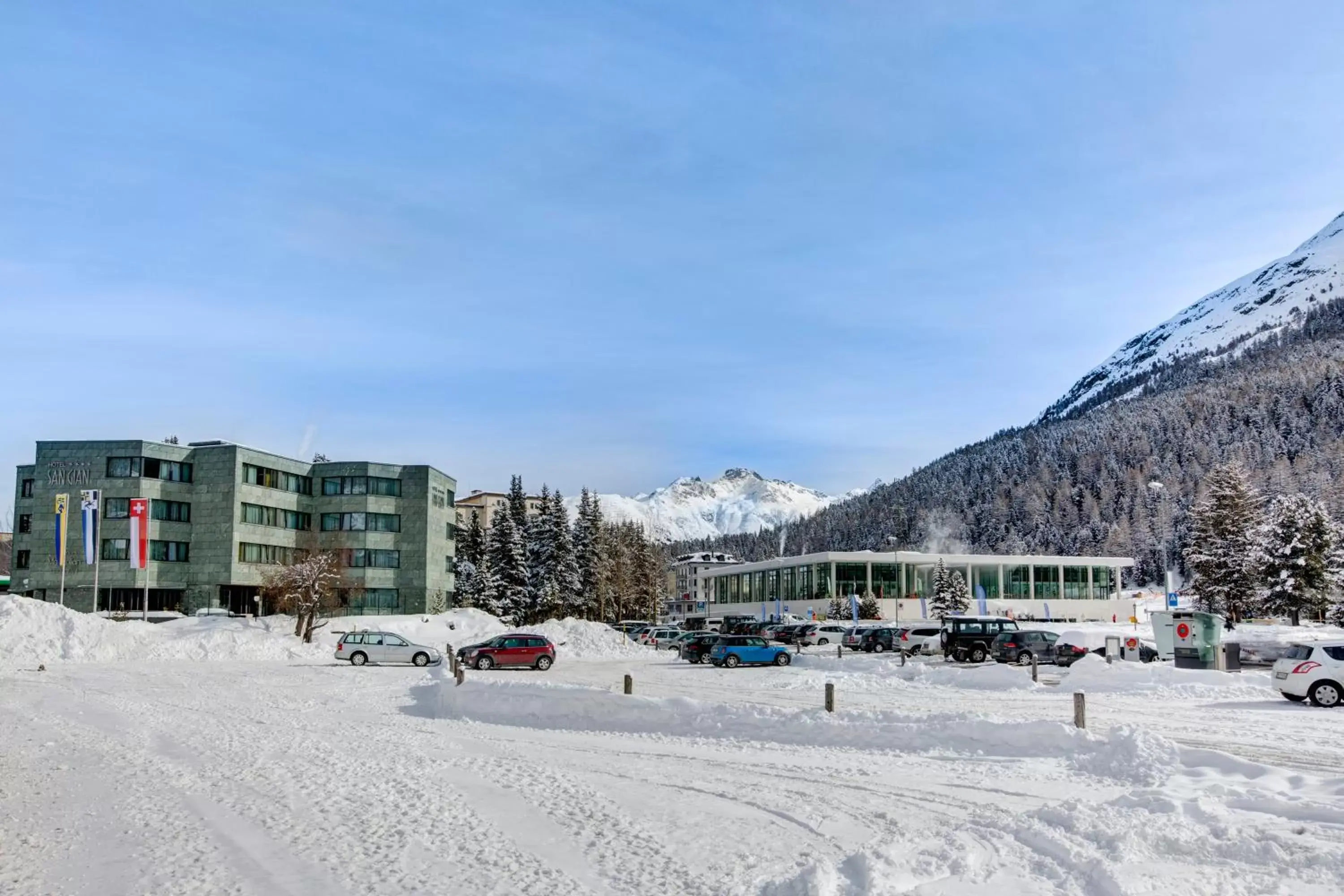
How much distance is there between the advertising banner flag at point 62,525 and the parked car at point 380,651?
2887 centimetres

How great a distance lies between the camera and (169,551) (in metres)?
70.1

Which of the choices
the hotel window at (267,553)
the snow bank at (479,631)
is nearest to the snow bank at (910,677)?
the snow bank at (479,631)

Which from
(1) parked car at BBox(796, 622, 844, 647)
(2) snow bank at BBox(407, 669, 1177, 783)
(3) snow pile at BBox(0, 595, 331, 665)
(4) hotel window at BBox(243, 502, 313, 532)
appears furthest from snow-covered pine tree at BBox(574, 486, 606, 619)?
(2) snow bank at BBox(407, 669, 1177, 783)

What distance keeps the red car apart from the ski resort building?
6214 cm

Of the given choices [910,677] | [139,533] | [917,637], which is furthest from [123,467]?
[910,677]

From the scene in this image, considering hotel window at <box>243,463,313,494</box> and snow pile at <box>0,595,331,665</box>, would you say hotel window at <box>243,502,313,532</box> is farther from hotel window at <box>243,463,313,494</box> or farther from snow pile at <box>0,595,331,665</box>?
snow pile at <box>0,595,331,665</box>

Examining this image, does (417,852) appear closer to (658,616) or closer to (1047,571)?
(1047,571)

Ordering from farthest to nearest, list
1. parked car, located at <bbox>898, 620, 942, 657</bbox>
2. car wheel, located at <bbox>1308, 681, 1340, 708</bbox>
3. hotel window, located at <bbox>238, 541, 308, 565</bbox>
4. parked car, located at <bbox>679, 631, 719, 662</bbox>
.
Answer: hotel window, located at <bbox>238, 541, 308, 565</bbox>
parked car, located at <bbox>898, 620, 942, 657</bbox>
parked car, located at <bbox>679, 631, 719, 662</bbox>
car wheel, located at <bbox>1308, 681, 1340, 708</bbox>

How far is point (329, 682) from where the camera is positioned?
1265 inches

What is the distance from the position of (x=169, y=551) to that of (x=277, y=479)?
8.65m

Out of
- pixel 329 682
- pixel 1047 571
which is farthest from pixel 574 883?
pixel 1047 571

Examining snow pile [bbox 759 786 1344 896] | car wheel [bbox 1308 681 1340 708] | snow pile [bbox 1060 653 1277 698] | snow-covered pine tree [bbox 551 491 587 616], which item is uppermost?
snow-covered pine tree [bbox 551 491 587 616]

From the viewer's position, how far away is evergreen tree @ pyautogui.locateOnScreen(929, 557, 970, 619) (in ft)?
304

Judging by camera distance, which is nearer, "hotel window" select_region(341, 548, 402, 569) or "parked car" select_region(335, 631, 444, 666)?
"parked car" select_region(335, 631, 444, 666)
